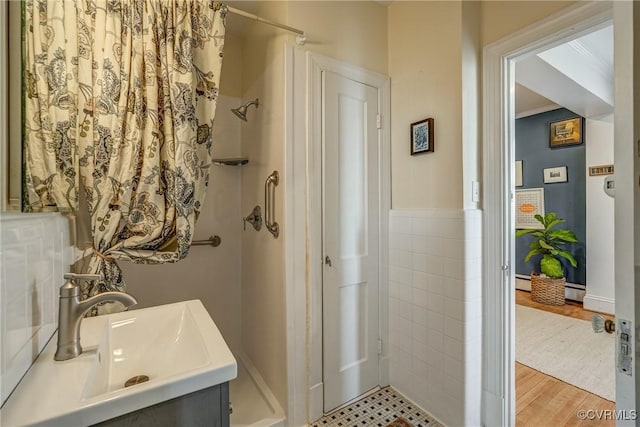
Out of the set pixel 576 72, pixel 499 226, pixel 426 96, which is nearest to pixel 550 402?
pixel 499 226

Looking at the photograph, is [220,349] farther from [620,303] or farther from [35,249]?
[620,303]

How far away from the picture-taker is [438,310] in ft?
5.20

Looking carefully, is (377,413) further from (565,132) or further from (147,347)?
(565,132)

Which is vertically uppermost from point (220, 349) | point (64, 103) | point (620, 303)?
point (64, 103)

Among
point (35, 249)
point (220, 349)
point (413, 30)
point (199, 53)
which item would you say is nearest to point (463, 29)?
point (413, 30)

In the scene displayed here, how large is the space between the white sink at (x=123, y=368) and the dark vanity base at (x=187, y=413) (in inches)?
1.1

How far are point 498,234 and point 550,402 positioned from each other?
1187mm

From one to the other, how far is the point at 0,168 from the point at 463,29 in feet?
6.25

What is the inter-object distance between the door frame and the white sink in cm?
57

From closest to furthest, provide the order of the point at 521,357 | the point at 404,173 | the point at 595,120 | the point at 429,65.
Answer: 1. the point at 429,65
2. the point at 404,173
3. the point at 521,357
4. the point at 595,120

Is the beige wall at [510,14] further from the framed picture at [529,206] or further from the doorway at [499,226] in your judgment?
the framed picture at [529,206]

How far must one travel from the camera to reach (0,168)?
27.0 inches

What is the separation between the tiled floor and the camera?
5.10 feet

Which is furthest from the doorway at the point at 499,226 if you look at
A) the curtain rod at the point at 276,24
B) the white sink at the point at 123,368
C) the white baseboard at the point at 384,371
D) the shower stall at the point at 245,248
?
the white sink at the point at 123,368
